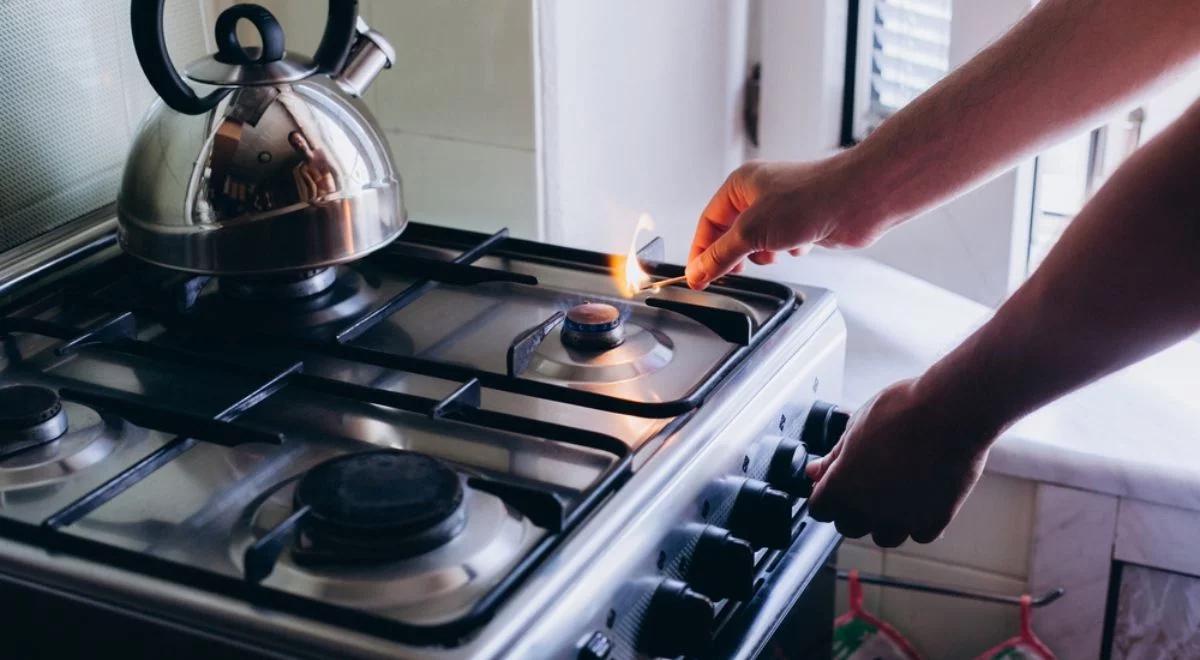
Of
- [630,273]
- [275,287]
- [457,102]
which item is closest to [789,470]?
[630,273]

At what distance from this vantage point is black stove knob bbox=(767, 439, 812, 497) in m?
1.02

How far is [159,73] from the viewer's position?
1.01 m

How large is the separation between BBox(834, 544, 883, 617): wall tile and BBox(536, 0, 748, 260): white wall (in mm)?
419

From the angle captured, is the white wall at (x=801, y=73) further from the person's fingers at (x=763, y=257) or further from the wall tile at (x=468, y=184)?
the person's fingers at (x=763, y=257)

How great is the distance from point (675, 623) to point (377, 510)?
0.19m

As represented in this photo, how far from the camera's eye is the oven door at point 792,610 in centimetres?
96

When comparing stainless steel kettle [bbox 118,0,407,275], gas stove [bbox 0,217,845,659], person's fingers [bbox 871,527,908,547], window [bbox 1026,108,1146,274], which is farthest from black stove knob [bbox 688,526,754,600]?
window [bbox 1026,108,1146,274]

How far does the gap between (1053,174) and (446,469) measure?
1.04m

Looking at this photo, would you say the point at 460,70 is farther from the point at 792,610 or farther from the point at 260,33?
the point at 792,610

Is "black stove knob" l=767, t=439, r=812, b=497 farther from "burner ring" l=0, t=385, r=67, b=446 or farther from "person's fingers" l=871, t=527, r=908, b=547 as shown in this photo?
"burner ring" l=0, t=385, r=67, b=446

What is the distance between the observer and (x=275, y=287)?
1146 mm

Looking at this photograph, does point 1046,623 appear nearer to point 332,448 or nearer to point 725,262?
point 725,262

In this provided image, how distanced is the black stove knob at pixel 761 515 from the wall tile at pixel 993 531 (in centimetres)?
54

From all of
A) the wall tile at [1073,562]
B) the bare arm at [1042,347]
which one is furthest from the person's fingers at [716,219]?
the wall tile at [1073,562]
